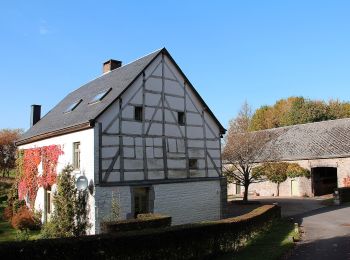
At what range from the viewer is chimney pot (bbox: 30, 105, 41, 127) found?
3070cm

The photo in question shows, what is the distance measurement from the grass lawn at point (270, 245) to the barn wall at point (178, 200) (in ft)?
15.2

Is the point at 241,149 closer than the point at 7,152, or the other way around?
the point at 241,149

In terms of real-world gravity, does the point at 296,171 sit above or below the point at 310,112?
below

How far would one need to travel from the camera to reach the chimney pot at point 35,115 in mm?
30703

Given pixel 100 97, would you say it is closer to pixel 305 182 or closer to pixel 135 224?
pixel 135 224

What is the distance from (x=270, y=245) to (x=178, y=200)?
7485 millimetres

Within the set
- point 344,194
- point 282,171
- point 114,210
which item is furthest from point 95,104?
point 282,171

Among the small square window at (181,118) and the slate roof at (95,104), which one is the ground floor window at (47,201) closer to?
the slate roof at (95,104)

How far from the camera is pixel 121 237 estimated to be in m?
11.3

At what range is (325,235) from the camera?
663 inches

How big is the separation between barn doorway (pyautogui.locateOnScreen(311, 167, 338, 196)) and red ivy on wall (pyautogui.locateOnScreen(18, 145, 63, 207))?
22.9 meters

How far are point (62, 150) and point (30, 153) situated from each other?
5.31 m

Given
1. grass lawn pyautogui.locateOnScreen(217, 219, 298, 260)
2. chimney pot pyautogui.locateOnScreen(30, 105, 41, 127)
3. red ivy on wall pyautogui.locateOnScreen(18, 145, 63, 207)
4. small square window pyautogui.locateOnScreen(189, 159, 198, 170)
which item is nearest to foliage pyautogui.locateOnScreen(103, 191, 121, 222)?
red ivy on wall pyautogui.locateOnScreen(18, 145, 63, 207)

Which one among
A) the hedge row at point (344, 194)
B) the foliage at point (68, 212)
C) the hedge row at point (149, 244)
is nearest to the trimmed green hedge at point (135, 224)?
the hedge row at point (149, 244)
